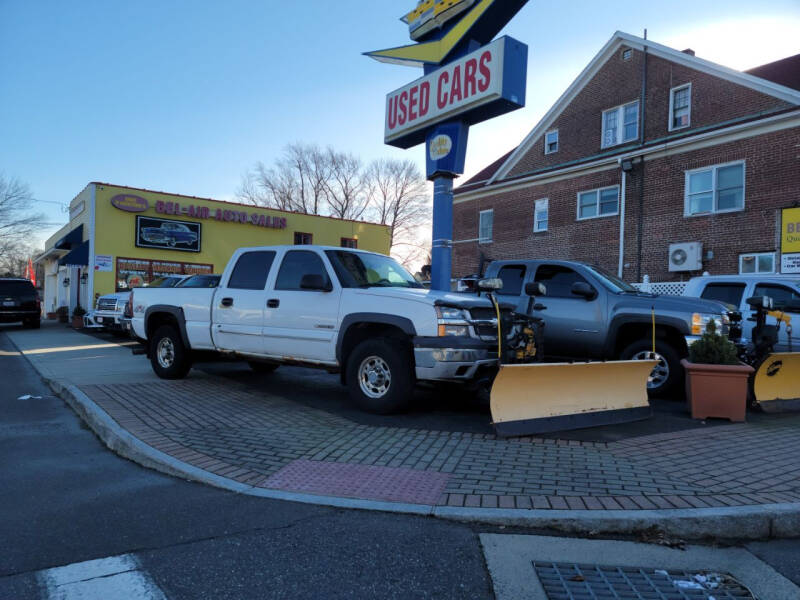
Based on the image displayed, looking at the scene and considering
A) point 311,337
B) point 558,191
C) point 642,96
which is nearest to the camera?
point 311,337

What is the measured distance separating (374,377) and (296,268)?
195 centimetres

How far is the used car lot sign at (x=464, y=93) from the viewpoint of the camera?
27.7ft

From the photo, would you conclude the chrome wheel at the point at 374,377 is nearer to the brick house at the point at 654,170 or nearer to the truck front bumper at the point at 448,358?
the truck front bumper at the point at 448,358

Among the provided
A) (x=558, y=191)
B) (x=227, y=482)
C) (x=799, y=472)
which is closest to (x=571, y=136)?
(x=558, y=191)

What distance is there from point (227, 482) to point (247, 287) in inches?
154

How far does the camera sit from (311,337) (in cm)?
679

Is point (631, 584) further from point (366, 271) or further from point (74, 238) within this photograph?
point (74, 238)

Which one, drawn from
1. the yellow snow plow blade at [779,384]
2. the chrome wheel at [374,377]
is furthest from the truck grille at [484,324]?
the yellow snow plow blade at [779,384]

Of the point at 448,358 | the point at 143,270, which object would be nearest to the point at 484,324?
the point at 448,358

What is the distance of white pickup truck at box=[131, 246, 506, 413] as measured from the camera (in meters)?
5.89


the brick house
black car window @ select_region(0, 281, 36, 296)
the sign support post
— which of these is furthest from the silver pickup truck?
black car window @ select_region(0, 281, 36, 296)

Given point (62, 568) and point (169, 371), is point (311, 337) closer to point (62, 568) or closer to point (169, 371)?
point (169, 371)

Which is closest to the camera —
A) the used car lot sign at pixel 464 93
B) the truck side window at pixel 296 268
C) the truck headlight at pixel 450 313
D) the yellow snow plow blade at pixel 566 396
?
the yellow snow plow blade at pixel 566 396

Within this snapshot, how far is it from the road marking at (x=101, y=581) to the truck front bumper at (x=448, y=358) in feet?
11.0
